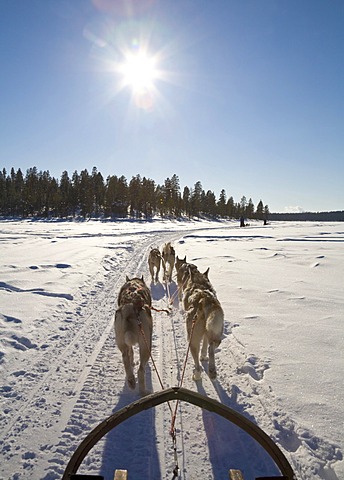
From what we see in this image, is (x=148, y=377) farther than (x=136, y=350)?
No

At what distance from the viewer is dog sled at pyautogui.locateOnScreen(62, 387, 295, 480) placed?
1735 millimetres

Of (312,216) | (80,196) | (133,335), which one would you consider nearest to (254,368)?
(133,335)

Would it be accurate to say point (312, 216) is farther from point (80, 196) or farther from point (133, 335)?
point (133, 335)

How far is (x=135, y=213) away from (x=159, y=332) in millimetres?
72301

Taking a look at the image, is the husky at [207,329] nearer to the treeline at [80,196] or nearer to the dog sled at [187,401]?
the dog sled at [187,401]

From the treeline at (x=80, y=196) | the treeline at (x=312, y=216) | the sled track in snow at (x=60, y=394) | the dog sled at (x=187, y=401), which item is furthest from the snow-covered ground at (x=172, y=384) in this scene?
the treeline at (x=312, y=216)

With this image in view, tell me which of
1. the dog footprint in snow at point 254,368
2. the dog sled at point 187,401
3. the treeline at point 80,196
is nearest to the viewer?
the dog sled at point 187,401

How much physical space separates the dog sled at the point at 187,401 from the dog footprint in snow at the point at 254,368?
2.24 meters

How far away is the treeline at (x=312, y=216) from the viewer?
313 feet

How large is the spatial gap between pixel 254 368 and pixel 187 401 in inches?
108

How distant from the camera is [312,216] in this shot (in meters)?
106

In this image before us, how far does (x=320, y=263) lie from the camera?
12367 millimetres

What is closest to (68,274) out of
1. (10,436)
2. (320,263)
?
(10,436)

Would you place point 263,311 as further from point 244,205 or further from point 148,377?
point 244,205
